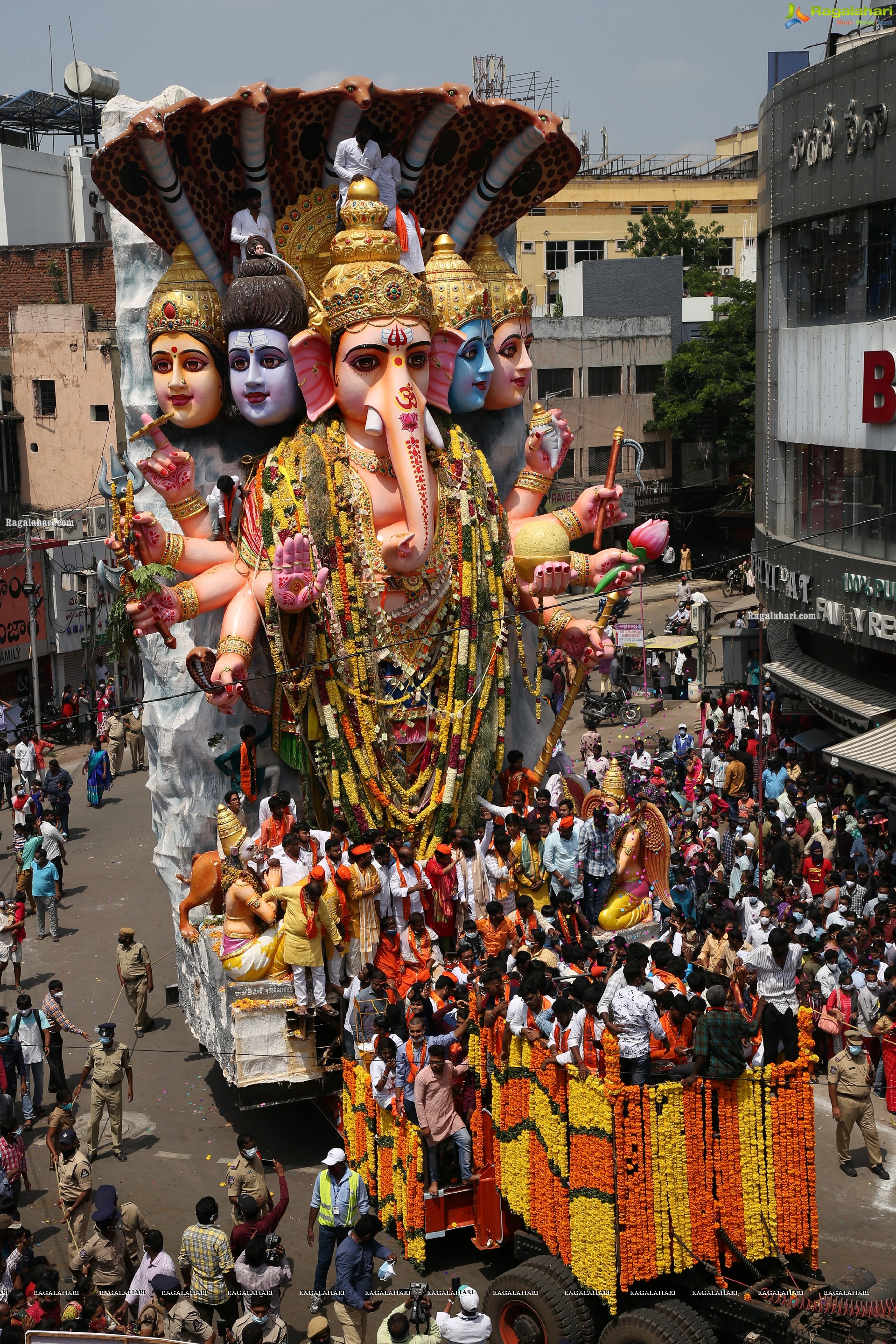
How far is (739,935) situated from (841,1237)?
94.7 inches

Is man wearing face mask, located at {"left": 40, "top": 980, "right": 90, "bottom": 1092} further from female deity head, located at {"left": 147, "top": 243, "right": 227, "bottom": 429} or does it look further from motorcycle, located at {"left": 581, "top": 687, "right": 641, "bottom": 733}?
motorcycle, located at {"left": 581, "top": 687, "right": 641, "bottom": 733}

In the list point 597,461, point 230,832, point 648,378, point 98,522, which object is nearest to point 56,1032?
point 230,832

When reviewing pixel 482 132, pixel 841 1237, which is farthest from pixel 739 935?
pixel 482 132

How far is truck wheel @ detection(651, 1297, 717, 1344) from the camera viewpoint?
785cm

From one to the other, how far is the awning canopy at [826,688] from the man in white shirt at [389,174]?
8.14 m

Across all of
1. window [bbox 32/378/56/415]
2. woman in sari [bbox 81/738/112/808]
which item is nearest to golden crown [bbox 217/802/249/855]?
woman in sari [bbox 81/738/112/808]

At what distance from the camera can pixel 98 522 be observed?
Result: 26766mm

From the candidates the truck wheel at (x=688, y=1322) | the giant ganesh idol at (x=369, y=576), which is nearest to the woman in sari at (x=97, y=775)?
the giant ganesh idol at (x=369, y=576)

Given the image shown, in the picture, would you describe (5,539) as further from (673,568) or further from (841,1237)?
(841,1237)

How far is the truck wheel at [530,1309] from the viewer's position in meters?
8.38

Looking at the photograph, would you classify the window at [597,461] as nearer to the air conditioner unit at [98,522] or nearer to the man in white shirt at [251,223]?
the air conditioner unit at [98,522]

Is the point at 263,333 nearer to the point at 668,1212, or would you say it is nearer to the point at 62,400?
the point at 668,1212

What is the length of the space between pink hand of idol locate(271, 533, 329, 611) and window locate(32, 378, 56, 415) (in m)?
19.4

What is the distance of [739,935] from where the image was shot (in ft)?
39.2
